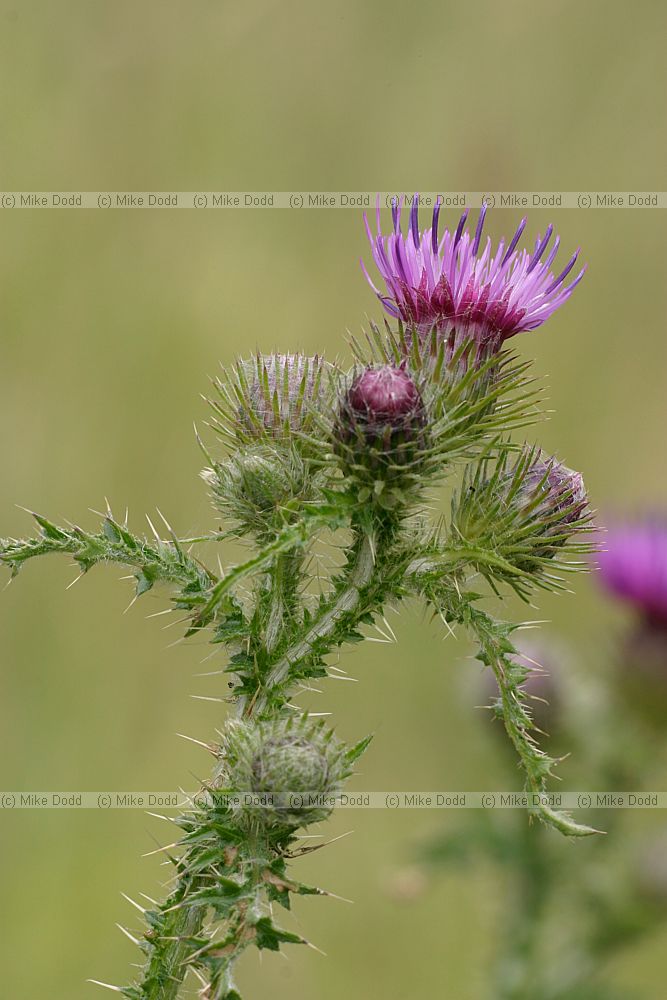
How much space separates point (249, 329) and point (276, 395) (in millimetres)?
4946

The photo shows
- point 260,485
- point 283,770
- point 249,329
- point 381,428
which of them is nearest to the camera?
point 283,770

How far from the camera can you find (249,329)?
823 centimetres

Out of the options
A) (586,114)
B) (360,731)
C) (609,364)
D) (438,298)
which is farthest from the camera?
(586,114)

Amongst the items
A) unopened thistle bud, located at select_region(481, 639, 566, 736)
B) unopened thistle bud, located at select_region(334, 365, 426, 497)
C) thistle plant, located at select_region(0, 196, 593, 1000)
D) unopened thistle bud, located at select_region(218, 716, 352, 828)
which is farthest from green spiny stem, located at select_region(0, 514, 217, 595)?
unopened thistle bud, located at select_region(481, 639, 566, 736)

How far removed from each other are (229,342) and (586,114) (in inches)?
158

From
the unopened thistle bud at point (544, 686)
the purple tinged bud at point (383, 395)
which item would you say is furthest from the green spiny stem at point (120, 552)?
the unopened thistle bud at point (544, 686)

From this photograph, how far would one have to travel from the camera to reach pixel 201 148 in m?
8.86

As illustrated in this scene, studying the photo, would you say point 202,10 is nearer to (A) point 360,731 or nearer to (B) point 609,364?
(B) point 609,364

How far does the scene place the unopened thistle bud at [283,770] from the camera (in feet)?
9.12

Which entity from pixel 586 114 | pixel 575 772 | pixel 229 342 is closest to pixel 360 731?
pixel 575 772

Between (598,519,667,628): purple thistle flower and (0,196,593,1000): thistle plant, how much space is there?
8.16 feet

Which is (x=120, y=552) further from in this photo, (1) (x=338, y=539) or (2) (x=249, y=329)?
(2) (x=249, y=329)

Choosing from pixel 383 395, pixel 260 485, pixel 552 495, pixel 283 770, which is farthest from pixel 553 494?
pixel 283 770

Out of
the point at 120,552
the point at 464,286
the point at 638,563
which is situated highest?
the point at 638,563
